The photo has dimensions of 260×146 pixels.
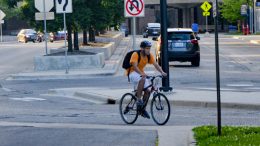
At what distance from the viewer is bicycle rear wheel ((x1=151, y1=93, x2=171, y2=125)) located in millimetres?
14359

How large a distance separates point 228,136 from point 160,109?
3.33 metres

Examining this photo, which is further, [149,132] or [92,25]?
[92,25]

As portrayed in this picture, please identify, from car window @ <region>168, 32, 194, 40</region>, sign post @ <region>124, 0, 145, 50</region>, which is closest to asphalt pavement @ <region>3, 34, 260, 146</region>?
sign post @ <region>124, 0, 145, 50</region>

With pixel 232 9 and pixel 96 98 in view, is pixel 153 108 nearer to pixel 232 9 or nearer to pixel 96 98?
pixel 96 98

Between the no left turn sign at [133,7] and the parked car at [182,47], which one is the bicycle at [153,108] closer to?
the no left turn sign at [133,7]

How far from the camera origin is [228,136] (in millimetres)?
11258

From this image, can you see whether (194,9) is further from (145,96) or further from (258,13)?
(145,96)

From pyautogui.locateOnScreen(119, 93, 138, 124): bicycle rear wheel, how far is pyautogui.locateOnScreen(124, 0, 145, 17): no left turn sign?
5.51 meters

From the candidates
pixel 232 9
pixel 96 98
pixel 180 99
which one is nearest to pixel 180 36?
pixel 96 98

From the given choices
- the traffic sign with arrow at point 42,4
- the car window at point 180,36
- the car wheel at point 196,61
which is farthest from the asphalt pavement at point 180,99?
the car wheel at point 196,61

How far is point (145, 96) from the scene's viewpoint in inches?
575

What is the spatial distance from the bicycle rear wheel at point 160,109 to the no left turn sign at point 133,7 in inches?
237

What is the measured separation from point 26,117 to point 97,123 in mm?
2085

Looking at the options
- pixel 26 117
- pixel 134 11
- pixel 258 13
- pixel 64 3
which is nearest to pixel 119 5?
pixel 64 3
